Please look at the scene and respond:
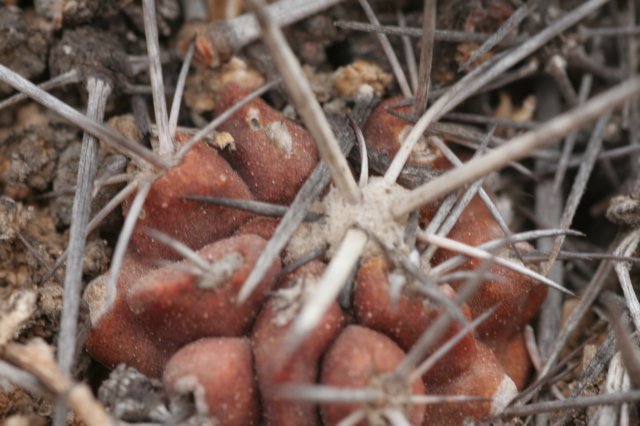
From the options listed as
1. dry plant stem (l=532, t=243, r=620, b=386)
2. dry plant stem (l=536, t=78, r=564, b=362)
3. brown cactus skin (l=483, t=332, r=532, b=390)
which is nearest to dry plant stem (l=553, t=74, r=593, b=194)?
dry plant stem (l=536, t=78, r=564, b=362)

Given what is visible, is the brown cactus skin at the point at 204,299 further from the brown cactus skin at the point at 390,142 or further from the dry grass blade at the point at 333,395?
the brown cactus skin at the point at 390,142

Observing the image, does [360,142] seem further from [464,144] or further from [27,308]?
[27,308]

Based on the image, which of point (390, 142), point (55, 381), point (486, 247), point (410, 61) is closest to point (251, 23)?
Answer: point (410, 61)

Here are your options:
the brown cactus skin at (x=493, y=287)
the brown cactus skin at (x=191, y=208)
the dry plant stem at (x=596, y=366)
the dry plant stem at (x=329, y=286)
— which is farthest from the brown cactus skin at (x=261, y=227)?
the dry plant stem at (x=596, y=366)

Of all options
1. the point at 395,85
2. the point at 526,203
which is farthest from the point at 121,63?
the point at 526,203

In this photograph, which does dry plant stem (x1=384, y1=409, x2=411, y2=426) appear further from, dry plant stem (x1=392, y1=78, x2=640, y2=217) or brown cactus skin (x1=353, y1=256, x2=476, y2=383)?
dry plant stem (x1=392, y1=78, x2=640, y2=217)
